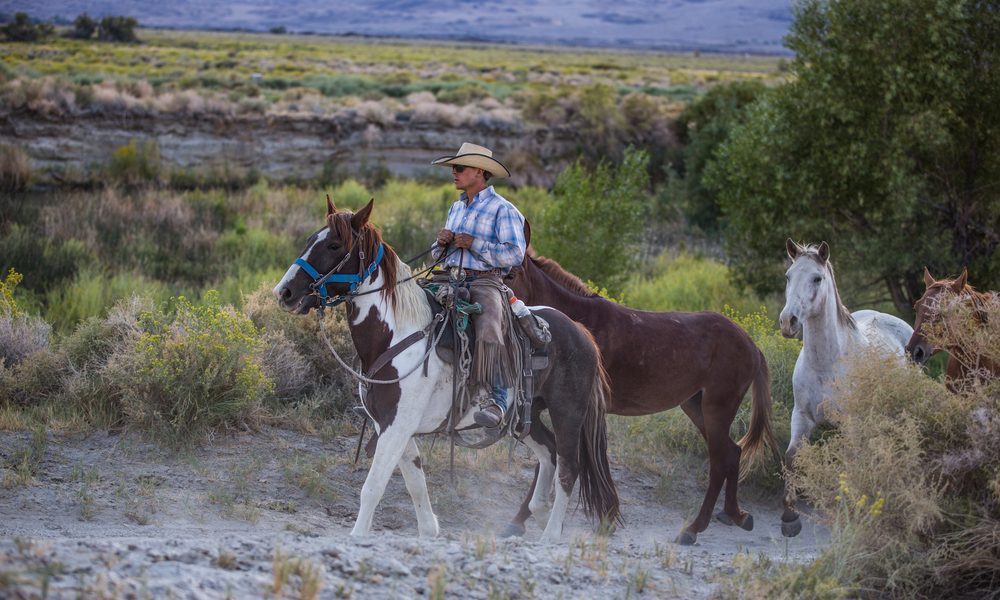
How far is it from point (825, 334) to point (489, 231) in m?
3.48

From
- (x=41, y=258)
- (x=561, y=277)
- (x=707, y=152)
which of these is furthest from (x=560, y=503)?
(x=707, y=152)

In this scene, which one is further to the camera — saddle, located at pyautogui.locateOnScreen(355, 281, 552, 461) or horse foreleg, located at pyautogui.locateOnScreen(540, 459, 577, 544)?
horse foreleg, located at pyautogui.locateOnScreen(540, 459, 577, 544)

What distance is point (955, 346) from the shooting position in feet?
25.2

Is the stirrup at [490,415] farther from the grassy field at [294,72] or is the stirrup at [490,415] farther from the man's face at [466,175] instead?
the grassy field at [294,72]

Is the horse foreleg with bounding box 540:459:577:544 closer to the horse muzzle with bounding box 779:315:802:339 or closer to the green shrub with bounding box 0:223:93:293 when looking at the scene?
the horse muzzle with bounding box 779:315:802:339

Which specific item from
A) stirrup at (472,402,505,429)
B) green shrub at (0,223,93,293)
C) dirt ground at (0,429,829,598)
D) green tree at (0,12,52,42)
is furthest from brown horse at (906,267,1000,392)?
green tree at (0,12,52,42)

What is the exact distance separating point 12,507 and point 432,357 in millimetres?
3432

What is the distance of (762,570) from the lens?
629 centimetres

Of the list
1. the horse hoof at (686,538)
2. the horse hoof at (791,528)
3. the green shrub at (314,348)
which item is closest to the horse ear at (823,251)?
the horse hoof at (791,528)

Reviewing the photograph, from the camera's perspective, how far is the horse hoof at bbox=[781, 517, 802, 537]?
8.90 meters

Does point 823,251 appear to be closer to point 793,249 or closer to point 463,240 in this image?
point 793,249

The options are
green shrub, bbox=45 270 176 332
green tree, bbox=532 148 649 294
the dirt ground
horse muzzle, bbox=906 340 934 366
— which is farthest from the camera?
green tree, bbox=532 148 649 294

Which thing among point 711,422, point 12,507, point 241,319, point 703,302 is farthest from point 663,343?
point 703,302

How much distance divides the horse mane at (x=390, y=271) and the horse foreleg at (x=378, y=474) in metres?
0.83
